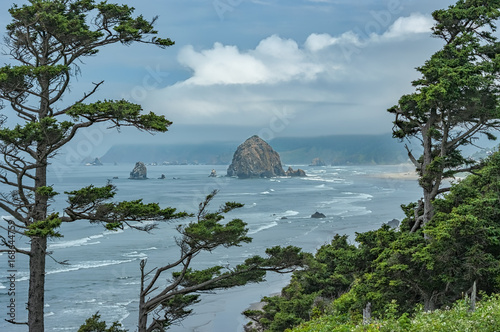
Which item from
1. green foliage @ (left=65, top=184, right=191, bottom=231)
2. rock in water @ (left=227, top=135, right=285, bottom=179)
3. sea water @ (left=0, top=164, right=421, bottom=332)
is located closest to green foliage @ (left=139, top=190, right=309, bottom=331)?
green foliage @ (left=65, top=184, right=191, bottom=231)

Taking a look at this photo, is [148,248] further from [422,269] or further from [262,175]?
[262,175]

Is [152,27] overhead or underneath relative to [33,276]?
overhead

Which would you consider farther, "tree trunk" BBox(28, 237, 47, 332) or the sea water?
the sea water

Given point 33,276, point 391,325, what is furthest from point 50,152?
point 391,325

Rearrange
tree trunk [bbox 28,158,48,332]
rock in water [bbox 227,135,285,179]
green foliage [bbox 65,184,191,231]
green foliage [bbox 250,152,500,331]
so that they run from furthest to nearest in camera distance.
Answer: rock in water [bbox 227,135,285,179] → green foliage [bbox 250,152,500,331] → tree trunk [bbox 28,158,48,332] → green foliage [bbox 65,184,191,231]

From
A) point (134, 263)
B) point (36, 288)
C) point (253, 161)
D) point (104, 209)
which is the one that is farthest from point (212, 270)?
point (253, 161)

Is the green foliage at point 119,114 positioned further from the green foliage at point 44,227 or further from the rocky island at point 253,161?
the rocky island at point 253,161

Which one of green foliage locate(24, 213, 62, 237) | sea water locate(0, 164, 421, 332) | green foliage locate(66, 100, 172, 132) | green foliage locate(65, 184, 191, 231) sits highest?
green foliage locate(66, 100, 172, 132)

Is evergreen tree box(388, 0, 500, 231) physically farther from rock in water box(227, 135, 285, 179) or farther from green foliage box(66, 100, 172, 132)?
rock in water box(227, 135, 285, 179)
